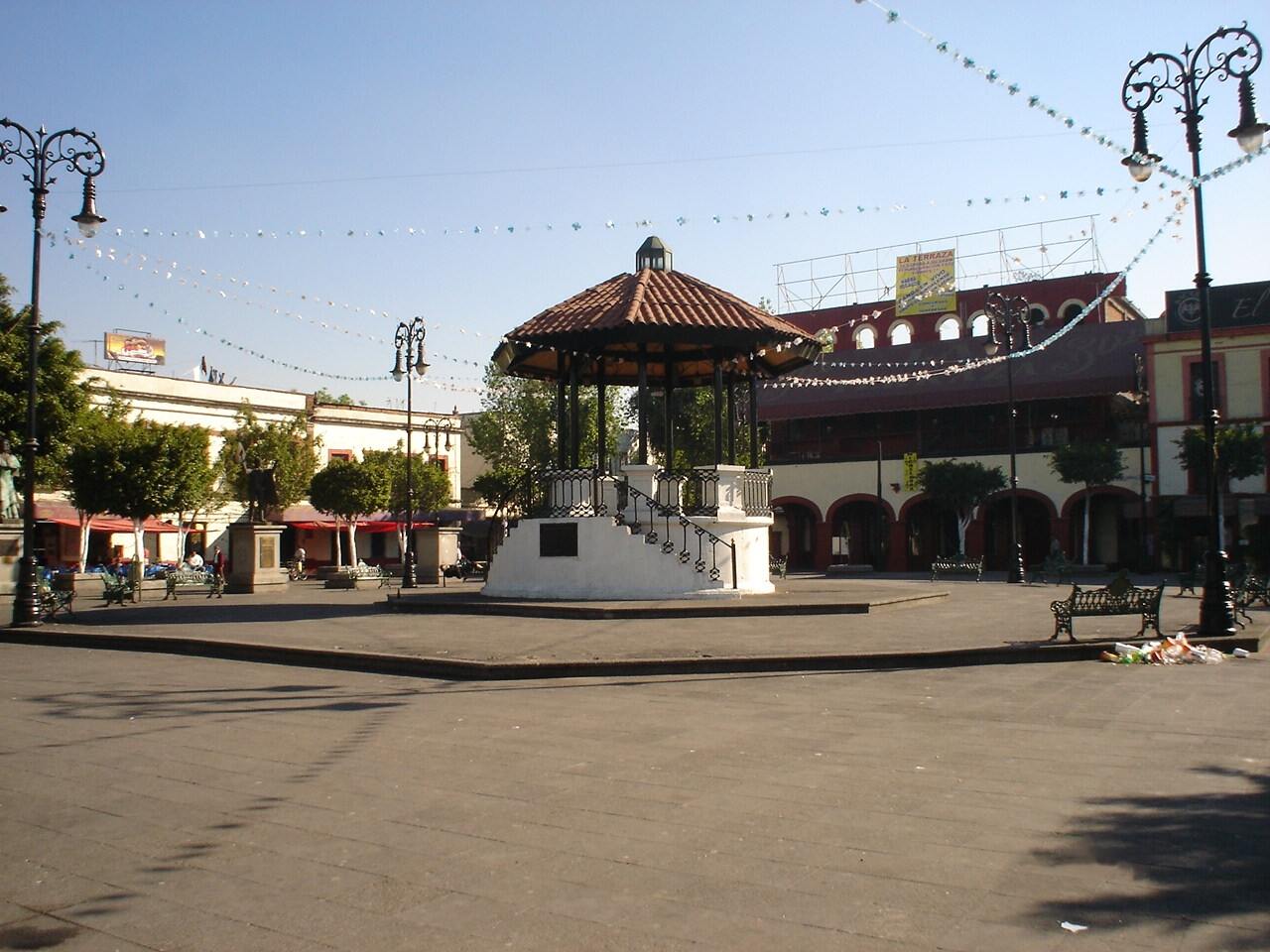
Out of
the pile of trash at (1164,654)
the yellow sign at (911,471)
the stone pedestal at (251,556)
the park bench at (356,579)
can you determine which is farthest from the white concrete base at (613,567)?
the yellow sign at (911,471)

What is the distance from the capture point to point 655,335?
20.2 metres

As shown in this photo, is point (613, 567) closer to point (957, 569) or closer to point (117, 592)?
point (117, 592)

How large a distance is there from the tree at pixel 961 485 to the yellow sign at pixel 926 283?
14636mm

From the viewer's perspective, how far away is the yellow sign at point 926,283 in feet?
191

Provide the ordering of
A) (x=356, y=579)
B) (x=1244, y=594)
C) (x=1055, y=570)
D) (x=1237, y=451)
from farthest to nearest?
(x=1237, y=451), (x=1055, y=570), (x=356, y=579), (x=1244, y=594)

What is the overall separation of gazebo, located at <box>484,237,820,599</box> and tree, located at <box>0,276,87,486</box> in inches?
723

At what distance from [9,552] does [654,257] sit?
1553 centimetres

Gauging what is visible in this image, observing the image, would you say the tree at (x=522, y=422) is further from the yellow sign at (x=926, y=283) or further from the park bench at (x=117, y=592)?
the park bench at (x=117, y=592)

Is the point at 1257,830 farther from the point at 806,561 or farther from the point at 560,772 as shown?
the point at 806,561

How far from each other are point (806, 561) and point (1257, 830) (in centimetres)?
4945

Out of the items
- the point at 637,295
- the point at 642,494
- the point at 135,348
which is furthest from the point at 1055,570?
the point at 135,348

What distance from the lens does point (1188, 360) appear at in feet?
145

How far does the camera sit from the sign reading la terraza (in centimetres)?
4303

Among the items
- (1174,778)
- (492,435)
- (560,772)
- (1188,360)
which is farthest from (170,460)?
(1188,360)
